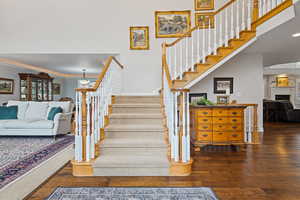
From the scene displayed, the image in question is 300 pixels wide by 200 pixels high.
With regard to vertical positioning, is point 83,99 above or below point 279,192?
above

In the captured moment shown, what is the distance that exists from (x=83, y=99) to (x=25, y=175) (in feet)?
4.12

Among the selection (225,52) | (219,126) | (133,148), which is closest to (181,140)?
(133,148)

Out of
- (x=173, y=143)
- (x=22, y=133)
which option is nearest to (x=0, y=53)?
(x=22, y=133)

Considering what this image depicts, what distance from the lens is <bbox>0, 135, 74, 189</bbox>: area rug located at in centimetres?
250

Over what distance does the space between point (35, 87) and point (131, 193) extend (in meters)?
8.40

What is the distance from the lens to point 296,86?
10539mm

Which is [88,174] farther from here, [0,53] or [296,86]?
[296,86]

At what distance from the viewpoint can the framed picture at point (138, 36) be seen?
550 centimetres

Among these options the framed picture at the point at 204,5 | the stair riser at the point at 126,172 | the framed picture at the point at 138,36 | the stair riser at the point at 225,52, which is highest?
the framed picture at the point at 204,5

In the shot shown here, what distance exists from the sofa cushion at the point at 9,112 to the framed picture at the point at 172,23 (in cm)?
462

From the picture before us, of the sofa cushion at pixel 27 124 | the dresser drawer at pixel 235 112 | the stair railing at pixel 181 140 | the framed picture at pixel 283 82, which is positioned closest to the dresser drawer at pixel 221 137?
the dresser drawer at pixel 235 112

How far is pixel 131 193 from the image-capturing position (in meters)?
1.96

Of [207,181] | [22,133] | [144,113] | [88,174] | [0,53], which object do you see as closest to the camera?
[207,181]

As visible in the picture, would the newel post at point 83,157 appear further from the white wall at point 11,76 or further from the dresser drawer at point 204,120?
the white wall at point 11,76
